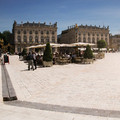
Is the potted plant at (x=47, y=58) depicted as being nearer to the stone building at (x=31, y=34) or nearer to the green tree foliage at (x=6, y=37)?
the green tree foliage at (x=6, y=37)

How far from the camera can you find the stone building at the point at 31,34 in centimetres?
6300

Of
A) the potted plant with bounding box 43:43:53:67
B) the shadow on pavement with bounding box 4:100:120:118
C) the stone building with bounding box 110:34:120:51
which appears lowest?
the shadow on pavement with bounding box 4:100:120:118

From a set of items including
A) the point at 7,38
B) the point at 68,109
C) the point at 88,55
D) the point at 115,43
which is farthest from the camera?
the point at 115,43

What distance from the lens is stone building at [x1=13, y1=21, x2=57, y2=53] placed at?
207 feet

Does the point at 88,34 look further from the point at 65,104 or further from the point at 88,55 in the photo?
the point at 65,104

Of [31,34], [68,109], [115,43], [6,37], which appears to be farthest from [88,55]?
[115,43]

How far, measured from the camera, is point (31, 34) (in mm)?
64812

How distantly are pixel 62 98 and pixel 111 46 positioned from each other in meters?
83.9

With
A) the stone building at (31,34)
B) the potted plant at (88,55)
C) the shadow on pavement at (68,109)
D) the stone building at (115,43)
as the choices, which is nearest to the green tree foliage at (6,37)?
the stone building at (31,34)

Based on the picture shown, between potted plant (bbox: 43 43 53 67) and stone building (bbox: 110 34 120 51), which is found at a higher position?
stone building (bbox: 110 34 120 51)

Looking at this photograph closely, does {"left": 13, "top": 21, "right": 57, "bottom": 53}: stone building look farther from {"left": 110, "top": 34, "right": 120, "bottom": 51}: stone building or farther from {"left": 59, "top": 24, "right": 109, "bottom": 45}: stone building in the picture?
{"left": 110, "top": 34, "right": 120, "bottom": 51}: stone building

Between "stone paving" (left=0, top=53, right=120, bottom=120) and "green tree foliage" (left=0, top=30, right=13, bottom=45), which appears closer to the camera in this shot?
"stone paving" (left=0, top=53, right=120, bottom=120)

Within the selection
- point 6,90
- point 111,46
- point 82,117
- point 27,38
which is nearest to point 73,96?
point 82,117

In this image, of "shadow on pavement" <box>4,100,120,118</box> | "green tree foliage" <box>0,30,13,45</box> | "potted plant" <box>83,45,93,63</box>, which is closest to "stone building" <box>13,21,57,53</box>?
"green tree foliage" <box>0,30,13,45</box>
